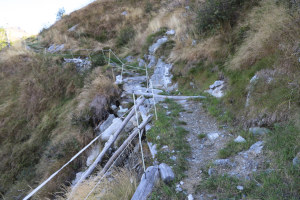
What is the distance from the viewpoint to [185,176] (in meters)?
3.22

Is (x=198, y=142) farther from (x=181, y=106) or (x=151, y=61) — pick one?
(x=151, y=61)

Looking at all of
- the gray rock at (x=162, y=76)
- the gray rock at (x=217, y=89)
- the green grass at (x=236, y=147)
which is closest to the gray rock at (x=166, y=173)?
the green grass at (x=236, y=147)

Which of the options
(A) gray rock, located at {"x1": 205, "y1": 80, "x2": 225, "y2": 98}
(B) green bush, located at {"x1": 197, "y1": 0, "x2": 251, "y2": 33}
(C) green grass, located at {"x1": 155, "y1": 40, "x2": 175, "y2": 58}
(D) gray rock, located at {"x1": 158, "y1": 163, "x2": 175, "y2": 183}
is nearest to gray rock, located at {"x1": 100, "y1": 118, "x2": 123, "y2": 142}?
(A) gray rock, located at {"x1": 205, "y1": 80, "x2": 225, "y2": 98}

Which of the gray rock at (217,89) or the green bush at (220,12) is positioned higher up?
the green bush at (220,12)

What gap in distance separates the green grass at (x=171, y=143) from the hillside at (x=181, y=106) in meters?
0.02

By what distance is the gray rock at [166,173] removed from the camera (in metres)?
3.13

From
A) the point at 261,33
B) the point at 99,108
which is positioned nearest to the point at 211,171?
the point at 261,33

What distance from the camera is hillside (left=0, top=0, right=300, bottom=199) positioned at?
3057mm

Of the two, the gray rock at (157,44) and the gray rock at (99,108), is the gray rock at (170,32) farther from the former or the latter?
the gray rock at (99,108)

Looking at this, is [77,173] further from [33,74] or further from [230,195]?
[33,74]

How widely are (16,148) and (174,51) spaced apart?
795 cm

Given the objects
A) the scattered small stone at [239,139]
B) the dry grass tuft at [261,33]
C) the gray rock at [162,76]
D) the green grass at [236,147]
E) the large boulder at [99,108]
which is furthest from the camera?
the gray rock at [162,76]

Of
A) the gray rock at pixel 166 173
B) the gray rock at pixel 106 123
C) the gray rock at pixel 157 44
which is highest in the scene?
the gray rock at pixel 157 44

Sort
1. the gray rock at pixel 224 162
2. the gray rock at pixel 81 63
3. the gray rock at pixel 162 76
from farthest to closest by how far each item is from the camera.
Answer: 1. the gray rock at pixel 81 63
2. the gray rock at pixel 162 76
3. the gray rock at pixel 224 162
